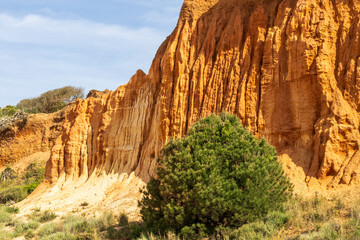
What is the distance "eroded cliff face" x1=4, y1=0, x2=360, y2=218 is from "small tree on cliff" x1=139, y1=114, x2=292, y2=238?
9.55ft

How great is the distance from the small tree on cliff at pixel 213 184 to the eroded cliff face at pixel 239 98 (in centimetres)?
291

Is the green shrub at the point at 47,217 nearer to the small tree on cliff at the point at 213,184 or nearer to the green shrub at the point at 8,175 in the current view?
the small tree on cliff at the point at 213,184

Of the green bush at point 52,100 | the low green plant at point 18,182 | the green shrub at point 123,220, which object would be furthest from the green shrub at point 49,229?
the green bush at point 52,100

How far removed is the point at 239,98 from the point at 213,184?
6.74 metres

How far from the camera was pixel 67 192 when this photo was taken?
27453 millimetres

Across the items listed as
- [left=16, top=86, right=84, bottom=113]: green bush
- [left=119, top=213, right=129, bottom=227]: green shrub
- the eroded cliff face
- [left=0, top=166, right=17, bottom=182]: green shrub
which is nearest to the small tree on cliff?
the eroded cliff face

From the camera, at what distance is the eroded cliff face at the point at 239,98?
17531 millimetres

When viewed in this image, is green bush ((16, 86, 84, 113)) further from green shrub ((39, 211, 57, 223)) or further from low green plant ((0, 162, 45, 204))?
green shrub ((39, 211, 57, 223))

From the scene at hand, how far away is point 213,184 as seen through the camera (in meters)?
14.5

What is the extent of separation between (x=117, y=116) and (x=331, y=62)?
15616 millimetres

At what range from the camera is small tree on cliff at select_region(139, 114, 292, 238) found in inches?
566

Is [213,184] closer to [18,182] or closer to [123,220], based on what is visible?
[123,220]

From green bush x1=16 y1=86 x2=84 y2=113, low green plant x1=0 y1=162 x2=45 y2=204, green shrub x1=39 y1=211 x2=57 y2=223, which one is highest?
green bush x1=16 y1=86 x2=84 y2=113

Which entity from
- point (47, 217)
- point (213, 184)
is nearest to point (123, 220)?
point (47, 217)
